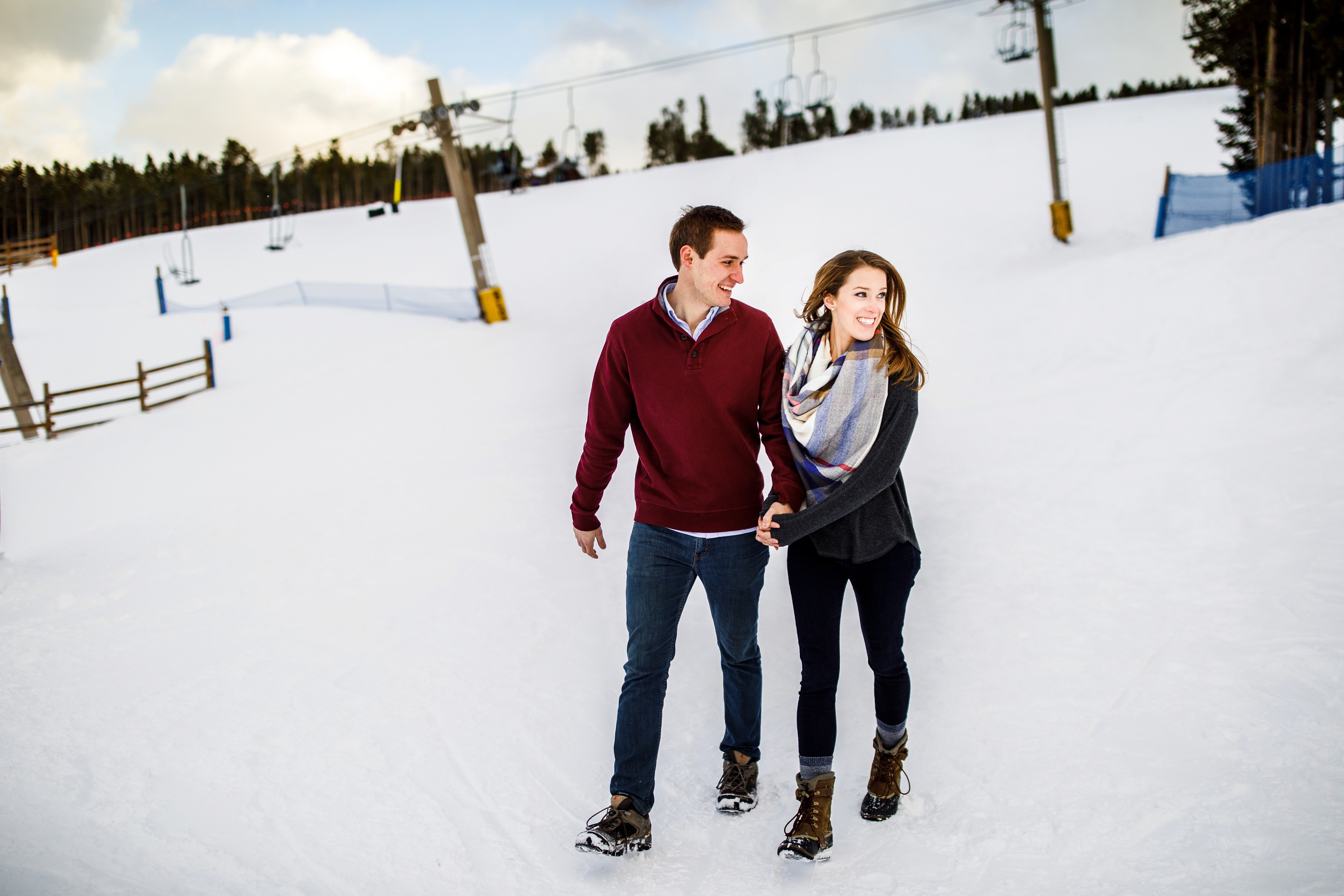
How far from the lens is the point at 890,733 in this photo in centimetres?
266

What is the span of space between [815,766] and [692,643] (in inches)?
61.0

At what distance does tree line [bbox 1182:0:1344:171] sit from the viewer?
15.5m

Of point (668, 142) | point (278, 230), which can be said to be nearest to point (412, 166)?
point (668, 142)

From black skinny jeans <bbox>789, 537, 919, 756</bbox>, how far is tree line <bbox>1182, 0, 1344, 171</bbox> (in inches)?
738

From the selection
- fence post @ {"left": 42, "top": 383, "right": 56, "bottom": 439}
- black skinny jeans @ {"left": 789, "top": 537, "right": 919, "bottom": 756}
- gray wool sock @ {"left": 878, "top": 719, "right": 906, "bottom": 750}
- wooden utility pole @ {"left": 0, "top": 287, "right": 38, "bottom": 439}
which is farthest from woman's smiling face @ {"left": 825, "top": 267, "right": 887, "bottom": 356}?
fence post @ {"left": 42, "top": 383, "right": 56, "bottom": 439}

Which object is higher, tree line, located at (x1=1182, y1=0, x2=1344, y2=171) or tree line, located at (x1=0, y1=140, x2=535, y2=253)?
tree line, located at (x1=0, y1=140, x2=535, y2=253)

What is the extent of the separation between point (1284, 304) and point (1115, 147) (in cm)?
2184

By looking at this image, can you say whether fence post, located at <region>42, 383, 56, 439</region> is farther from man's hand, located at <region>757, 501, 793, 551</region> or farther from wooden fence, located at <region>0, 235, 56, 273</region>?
wooden fence, located at <region>0, 235, 56, 273</region>

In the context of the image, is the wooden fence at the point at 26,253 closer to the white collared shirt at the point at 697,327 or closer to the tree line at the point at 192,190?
the tree line at the point at 192,190

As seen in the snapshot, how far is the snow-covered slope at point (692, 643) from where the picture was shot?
2.58 meters

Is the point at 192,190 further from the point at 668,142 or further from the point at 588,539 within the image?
the point at 588,539

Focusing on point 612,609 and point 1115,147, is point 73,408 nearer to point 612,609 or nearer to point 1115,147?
point 612,609

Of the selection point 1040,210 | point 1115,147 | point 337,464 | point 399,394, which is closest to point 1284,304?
point 337,464

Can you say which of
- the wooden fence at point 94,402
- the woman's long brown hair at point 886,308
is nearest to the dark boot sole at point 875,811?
the woman's long brown hair at point 886,308
